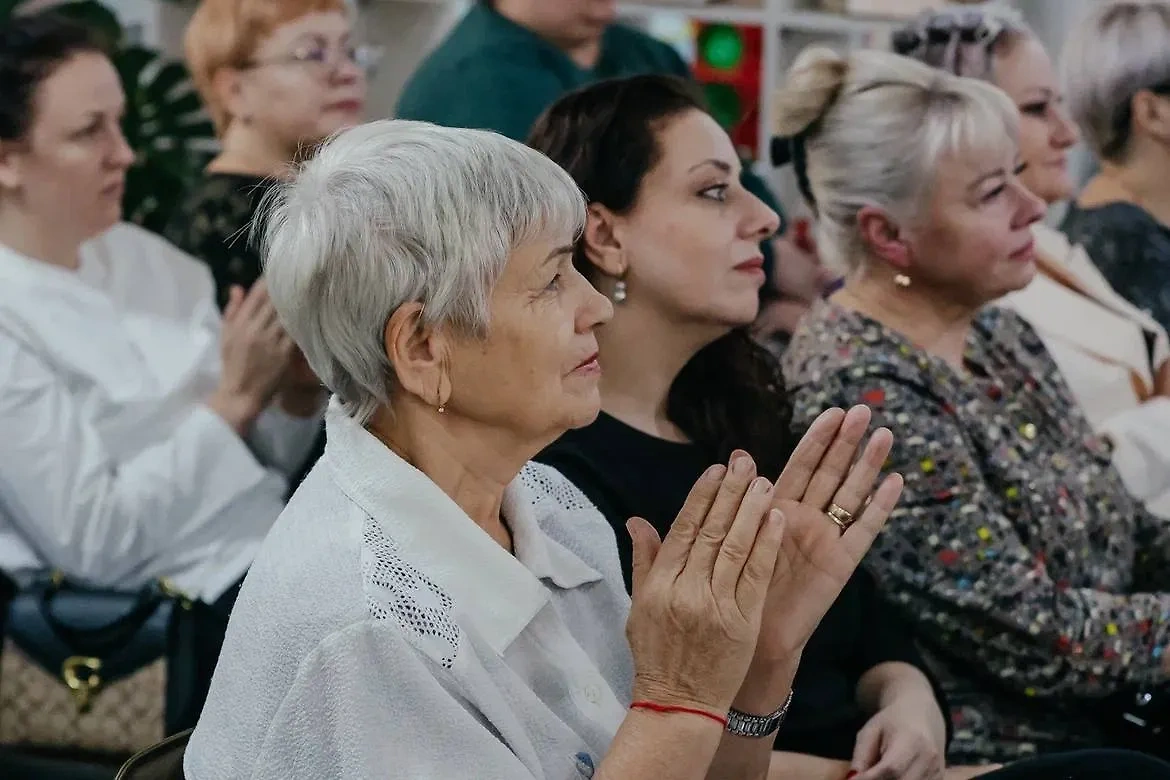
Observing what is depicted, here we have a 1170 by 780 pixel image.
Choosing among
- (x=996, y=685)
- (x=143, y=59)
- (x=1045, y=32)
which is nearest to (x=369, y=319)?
(x=996, y=685)

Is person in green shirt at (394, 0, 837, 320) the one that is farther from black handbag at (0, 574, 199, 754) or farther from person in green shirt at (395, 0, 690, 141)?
black handbag at (0, 574, 199, 754)

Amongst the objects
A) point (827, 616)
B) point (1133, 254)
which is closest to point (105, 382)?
point (827, 616)

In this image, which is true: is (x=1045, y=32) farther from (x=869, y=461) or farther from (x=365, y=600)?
(x=365, y=600)

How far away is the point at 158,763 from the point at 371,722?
28 cm

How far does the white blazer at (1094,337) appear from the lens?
245 cm

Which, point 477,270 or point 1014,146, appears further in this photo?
point 1014,146

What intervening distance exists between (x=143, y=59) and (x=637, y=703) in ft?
8.16

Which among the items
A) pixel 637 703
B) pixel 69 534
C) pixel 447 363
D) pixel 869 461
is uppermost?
pixel 447 363

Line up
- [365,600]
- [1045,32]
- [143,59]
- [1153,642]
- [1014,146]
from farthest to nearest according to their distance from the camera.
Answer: [1045,32] → [143,59] → [1014,146] → [1153,642] → [365,600]

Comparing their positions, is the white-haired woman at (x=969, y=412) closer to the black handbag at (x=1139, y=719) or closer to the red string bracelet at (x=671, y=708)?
the black handbag at (x=1139, y=719)

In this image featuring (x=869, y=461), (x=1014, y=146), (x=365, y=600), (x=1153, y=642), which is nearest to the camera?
(x=365, y=600)

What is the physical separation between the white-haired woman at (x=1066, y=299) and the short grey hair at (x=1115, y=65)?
30 centimetres

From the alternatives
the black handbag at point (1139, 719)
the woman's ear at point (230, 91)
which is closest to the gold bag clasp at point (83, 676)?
the woman's ear at point (230, 91)

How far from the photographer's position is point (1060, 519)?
6.30 ft
